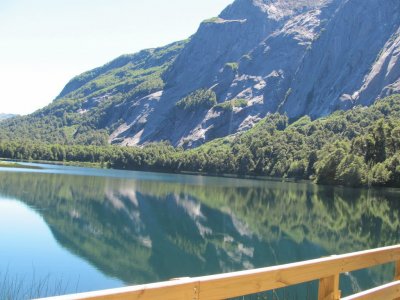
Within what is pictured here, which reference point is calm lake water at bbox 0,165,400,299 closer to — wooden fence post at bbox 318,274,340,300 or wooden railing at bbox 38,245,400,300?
wooden railing at bbox 38,245,400,300

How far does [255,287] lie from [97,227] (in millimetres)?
41632

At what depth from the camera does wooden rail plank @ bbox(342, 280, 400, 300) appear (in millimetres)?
7129

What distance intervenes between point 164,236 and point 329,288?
36.1 m

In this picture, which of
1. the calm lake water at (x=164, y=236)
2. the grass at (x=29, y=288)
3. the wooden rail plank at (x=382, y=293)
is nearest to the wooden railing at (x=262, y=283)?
the wooden rail plank at (x=382, y=293)

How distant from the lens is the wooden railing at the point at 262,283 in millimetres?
4633

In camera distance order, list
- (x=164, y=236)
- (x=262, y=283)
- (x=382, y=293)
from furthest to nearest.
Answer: (x=164, y=236), (x=382, y=293), (x=262, y=283)

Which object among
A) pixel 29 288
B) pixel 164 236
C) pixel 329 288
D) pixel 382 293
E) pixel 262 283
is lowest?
pixel 164 236

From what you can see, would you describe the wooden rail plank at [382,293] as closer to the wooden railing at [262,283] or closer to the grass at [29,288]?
the wooden railing at [262,283]

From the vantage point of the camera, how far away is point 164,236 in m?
41.9

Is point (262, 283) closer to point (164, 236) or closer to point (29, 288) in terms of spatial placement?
point (29, 288)

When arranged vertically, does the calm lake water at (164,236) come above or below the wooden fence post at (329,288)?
below

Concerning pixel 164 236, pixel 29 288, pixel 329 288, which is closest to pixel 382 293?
pixel 329 288

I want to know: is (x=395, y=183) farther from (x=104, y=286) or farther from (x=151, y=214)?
(x=104, y=286)

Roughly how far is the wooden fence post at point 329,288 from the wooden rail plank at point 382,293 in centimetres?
32
